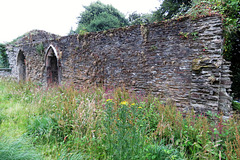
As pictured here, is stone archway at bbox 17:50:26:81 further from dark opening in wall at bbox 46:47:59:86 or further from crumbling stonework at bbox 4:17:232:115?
crumbling stonework at bbox 4:17:232:115

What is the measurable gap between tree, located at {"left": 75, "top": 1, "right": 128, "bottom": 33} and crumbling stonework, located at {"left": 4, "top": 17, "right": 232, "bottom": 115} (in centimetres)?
1035

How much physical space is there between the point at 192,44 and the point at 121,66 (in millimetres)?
2798

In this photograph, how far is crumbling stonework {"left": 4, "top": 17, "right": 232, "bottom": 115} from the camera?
164 inches

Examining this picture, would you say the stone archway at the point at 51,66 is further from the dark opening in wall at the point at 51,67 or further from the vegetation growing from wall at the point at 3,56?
the vegetation growing from wall at the point at 3,56

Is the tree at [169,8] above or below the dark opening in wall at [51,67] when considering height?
above

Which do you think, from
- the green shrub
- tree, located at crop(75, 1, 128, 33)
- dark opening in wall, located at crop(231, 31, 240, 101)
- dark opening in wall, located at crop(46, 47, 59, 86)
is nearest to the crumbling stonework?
dark opening in wall, located at crop(46, 47, 59, 86)

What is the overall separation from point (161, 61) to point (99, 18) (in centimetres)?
1549

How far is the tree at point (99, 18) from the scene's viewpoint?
58.5 feet

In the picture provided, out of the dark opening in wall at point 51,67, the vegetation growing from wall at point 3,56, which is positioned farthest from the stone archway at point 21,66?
the dark opening in wall at point 51,67

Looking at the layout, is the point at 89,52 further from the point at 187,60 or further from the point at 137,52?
the point at 187,60

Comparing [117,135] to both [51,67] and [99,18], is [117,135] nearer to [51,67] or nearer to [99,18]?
[51,67]

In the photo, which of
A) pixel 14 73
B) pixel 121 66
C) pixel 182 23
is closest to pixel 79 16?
pixel 14 73

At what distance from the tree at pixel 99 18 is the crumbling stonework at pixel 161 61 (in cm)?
1035

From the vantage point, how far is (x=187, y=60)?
→ 4.59 m
